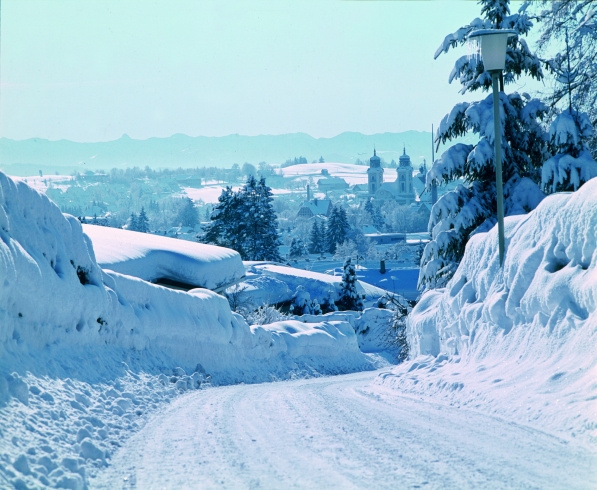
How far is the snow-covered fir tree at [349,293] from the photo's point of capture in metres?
44.2

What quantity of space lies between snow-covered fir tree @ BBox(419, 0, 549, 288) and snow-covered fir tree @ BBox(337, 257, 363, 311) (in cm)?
2553

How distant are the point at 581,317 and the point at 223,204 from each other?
A: 185ft

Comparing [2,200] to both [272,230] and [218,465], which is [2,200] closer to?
[218,465]

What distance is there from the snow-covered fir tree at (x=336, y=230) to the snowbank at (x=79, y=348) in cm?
8286

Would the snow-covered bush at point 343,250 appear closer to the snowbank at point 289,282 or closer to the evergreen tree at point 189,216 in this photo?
the snowbank at point 289,282

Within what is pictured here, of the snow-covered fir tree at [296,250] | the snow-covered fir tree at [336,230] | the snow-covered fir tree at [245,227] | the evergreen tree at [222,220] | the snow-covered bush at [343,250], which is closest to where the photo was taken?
the snow-covered fir tree at [245,227]

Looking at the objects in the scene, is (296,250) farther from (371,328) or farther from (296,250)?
(371,328)

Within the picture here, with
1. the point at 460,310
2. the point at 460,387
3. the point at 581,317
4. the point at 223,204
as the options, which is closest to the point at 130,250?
the point at 460,310

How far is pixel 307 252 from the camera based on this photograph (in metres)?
100

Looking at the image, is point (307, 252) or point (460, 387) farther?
point (307, 252)

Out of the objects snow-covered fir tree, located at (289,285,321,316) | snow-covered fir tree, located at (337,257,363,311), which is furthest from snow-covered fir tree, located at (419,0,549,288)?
snow-covered fir tree, located at (337,257,363,311)

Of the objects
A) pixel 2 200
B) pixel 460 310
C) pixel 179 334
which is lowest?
pixel 179 334

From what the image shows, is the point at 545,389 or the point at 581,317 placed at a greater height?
the point at 581,317

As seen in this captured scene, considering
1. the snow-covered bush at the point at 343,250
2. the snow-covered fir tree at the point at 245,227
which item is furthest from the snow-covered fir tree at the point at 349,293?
the snow-covered bush at the point at 343,250
